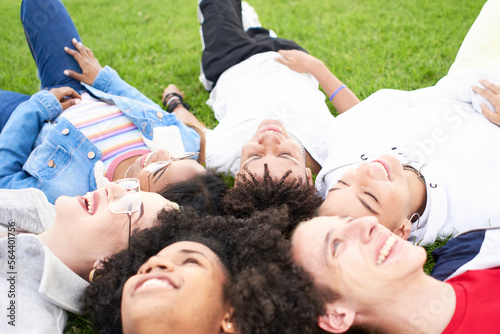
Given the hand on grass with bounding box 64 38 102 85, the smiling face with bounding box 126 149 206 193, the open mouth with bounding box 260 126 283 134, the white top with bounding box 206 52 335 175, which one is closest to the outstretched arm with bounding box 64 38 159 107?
the hand on grass with bounding box 64 38 102 85

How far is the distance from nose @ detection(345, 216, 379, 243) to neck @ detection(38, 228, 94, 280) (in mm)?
1484

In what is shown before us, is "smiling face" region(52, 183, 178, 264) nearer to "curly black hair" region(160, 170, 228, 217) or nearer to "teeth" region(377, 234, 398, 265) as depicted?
"curly black hair" region(160, 170, 228, 217)

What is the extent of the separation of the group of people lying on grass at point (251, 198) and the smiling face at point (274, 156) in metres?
0.01

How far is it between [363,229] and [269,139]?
3.77ft

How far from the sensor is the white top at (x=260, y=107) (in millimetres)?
3541

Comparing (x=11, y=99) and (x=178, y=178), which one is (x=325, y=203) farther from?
(x=11, y=99)

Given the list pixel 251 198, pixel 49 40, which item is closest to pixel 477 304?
pixel 251 198

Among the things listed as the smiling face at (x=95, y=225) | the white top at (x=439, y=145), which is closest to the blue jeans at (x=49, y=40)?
the smiling face at (x=95, y=225)

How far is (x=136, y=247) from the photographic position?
2.15m

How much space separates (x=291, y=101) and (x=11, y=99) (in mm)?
2730

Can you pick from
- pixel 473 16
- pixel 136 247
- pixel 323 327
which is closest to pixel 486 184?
pixel 323 327

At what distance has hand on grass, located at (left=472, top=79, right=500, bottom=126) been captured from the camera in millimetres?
2896

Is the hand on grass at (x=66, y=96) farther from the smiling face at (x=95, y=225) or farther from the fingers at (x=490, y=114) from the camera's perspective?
the fingers at (x=490, y=114)

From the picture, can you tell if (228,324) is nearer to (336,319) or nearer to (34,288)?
(336,319)
